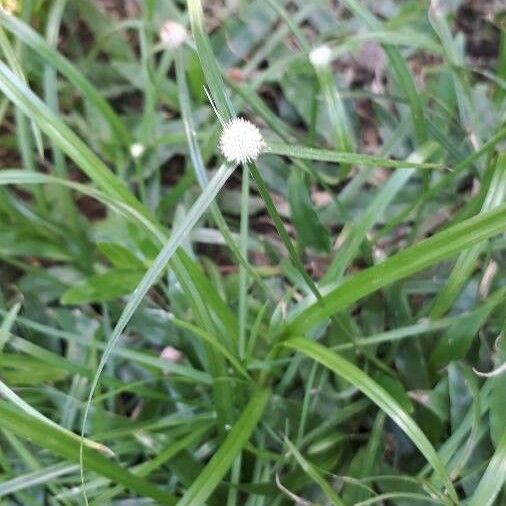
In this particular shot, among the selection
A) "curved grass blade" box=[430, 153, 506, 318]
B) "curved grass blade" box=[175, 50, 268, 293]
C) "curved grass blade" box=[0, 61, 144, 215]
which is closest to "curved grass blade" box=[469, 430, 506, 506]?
"curved grass blade" box=[430, 153, 506, 318]

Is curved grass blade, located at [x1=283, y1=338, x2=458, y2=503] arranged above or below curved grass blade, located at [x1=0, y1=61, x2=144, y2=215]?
below

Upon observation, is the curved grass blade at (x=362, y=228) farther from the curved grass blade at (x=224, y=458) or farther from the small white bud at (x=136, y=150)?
the small white bud at (x=136, y=150)

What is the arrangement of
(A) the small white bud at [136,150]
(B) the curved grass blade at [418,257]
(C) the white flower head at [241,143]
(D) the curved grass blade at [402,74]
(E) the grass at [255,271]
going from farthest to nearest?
(A) the small white bud at [136,150] < (D) the curved grass blade at [402,74] < (E) the grass at [255,271] < (B) the curved grass blade at [418,257] < (C) the white flower head at [241,143]

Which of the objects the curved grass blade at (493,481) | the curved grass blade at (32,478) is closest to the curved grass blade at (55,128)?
the curved grass blade at (32,478)

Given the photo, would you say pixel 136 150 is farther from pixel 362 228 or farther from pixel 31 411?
pixel 31 411

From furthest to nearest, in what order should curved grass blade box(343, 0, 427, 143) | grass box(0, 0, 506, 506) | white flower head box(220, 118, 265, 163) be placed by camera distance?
curved grass blade box(343, 0, 427, 143), grass box(0, 0, 506, 506), white flower head box(220, 118, 265, 163)

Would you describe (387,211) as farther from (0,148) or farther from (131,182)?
(0,148)

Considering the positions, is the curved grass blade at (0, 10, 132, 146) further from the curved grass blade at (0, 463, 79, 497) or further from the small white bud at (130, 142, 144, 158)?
the curved grass blade at (0, 463, 79, 497)

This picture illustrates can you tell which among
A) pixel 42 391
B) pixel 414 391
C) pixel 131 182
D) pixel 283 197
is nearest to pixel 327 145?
pixel 283 197
